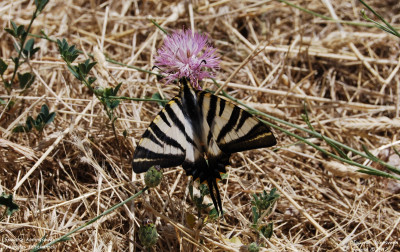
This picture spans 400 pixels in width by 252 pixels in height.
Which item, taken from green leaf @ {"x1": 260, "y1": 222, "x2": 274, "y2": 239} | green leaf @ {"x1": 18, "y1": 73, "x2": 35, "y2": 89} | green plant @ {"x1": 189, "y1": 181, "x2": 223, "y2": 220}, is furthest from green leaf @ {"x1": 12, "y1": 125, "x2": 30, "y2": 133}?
green leaf @ {"x1": 260, "y1": 222, "x2": 274, "y2": 239}

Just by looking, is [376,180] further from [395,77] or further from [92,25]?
[92,25]

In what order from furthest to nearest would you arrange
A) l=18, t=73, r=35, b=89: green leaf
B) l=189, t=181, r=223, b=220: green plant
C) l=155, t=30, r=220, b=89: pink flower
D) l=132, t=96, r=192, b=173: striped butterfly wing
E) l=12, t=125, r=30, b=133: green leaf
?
l=18, t=73, r=35, b=89: green leaf, l=12, t=125, r=30, b=133: green leaf, l=155, t=30, r=220, b=89: pink flower, l=189, t=181, r=223, b=220: green plant, l=132, t=96, r=192, b=173: striped butterfly wing

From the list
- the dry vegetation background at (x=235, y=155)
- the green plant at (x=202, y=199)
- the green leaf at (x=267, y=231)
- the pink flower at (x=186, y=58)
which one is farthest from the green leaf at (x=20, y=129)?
the green leaf at (x=267, y=231)

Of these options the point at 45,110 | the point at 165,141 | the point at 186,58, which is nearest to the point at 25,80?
the point at 45,110

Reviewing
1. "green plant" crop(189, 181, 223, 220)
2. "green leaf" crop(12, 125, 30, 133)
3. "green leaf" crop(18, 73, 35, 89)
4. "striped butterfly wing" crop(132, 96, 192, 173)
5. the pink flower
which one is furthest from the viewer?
"green leaf" crop(18, 73, 35, 89)

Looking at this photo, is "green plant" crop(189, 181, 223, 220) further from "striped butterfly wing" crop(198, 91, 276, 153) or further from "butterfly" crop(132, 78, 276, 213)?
"striped butterfly wing" crop(198, 91, 276, 153)

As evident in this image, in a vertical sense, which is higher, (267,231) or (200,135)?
(200,135)

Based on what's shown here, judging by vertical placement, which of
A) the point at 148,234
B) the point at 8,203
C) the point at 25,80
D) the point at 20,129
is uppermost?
the point at 25,80

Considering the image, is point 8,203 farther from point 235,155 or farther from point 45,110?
point 235,155
